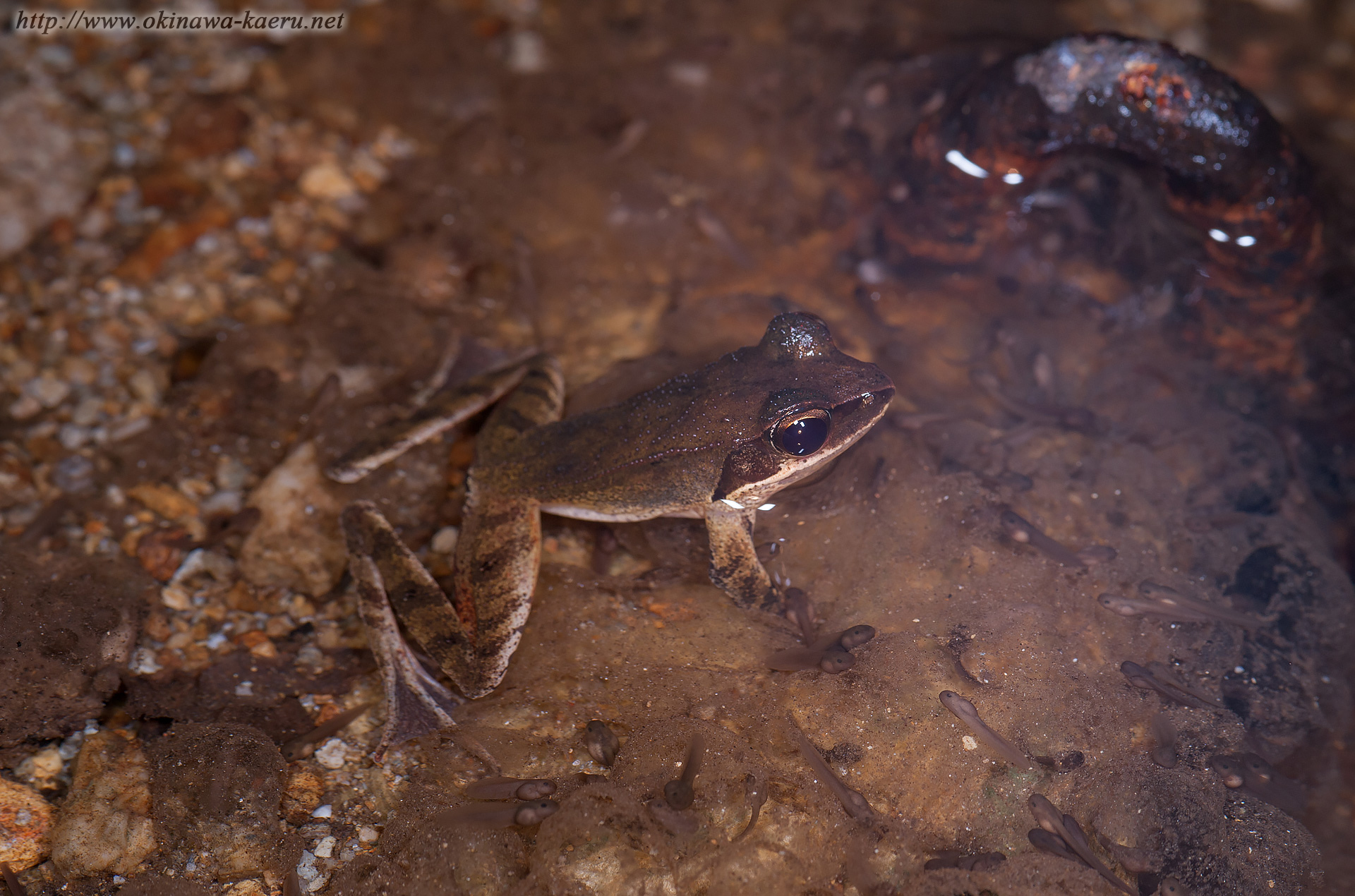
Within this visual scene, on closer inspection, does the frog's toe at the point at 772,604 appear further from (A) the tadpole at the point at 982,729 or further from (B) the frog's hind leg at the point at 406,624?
(B) the frog's hind leg at the point at 406,624


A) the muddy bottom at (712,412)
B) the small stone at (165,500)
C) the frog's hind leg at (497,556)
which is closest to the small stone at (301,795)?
the muddy bottom at (712,412)

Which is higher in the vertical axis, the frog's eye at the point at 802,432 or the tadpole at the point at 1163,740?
the frog's eye at the point at 802,432

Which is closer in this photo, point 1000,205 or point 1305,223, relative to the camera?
point 1305,223

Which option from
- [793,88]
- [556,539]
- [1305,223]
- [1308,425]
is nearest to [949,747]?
[556,539]

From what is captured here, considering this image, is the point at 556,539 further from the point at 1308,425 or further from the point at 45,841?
the point at 1308,425

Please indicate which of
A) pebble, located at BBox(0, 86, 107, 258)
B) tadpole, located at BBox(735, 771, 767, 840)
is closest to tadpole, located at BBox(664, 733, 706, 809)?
tadpole, located at BBox(735, 771, 767, 840)

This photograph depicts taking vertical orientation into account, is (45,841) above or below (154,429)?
below

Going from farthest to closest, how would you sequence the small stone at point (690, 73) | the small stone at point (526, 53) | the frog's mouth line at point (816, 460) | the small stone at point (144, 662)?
the small stone at point (526, 53), the small stone at point (690, 73), the frog's mouth line at point (816, 460), the small stone at point (144, 662)
